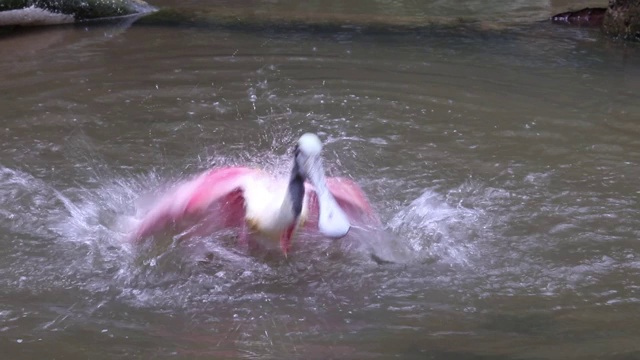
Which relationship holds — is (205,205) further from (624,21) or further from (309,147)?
(624,21)

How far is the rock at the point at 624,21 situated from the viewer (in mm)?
8359

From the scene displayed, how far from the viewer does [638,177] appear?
4.95m

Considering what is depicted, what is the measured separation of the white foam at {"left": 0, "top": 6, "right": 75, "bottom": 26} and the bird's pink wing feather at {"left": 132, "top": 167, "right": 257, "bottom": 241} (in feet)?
17.5

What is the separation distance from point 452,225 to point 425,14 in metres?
5.42

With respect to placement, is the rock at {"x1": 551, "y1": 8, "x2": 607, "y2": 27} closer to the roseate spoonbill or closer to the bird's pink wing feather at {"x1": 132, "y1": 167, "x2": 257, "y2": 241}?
the roseate spoonbill

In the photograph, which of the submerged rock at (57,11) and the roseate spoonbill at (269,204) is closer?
the roseate spoonbill at (269,204)

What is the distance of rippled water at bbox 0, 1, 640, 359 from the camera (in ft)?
11.5

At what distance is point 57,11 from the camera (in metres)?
9.05

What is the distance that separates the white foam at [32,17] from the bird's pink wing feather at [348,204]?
222 inches

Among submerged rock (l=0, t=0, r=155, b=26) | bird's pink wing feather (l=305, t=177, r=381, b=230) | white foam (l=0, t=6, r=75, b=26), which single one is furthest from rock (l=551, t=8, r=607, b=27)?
bird's pink wing feather (l=305, t=177, r=381, b=230)

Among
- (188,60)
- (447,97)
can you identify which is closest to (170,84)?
(188,60)

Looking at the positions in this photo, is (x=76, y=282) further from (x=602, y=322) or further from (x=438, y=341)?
(x=602, y=322)

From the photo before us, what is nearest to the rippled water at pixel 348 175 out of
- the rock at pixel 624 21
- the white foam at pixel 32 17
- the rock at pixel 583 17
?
the rock at pixel 624 21

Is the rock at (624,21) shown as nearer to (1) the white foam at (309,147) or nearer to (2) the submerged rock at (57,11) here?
(2) the submerged rock at (57,11)
